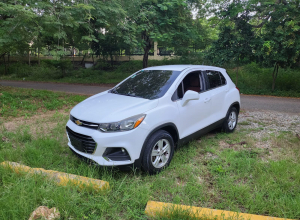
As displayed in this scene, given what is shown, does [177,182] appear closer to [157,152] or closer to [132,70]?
[157,152]

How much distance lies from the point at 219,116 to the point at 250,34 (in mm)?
9514

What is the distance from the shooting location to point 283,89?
1370 centimetres

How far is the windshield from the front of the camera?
401cm

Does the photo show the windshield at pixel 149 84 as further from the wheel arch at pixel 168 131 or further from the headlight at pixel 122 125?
the headlight at pixel 122 125

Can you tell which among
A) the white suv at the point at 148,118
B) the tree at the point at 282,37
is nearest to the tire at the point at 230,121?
the white suv at the point at 148,118

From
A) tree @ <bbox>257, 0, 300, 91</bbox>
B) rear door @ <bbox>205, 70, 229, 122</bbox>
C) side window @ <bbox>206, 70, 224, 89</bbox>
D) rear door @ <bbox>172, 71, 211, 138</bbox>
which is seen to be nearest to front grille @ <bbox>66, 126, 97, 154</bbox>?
rear door @ <bbox>172, 71, 211, 138</bbox>

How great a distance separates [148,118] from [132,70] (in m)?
18.6

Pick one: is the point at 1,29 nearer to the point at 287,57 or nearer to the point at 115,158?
the point at 115,158

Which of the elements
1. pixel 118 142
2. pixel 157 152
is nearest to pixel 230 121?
pixel 157 152

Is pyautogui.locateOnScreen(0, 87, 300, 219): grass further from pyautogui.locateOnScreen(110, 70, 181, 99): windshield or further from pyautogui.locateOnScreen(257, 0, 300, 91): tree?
pyautogui.locateOnScreen(257, 0, 300, 91): tree

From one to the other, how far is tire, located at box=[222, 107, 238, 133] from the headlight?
2841mm

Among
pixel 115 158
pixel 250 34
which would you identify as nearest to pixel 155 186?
pixel 115 158

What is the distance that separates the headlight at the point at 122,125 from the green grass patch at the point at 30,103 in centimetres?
478

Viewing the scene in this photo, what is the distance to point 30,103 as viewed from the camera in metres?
8.20
